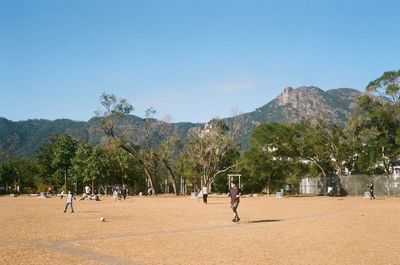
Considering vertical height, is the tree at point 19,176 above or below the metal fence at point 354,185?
above

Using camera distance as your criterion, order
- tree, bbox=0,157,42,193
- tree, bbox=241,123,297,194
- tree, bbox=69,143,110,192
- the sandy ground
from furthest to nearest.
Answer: tree, bbox=0,157,42,193
tree, bbox=69,143,110,192
tree, bbox=241,123,297,194
the sandy ground

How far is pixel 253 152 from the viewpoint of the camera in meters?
66.2

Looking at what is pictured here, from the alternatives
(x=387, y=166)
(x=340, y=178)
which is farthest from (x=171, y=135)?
(x=387, y=166)

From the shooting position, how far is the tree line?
5838cm

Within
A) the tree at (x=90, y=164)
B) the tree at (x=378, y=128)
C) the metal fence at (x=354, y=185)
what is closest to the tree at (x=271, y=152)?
the metal fence at (x=354, y=185)

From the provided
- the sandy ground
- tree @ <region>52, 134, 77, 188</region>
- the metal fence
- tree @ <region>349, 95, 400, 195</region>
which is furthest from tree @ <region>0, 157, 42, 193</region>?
the sandy ground

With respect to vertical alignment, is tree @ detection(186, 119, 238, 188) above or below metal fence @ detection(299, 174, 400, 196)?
above

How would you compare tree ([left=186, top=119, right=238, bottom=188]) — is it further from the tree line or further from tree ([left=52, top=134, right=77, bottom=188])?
tree ([left=52, top=134, right=77, bottom=188])

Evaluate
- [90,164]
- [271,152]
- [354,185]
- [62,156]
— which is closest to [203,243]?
[354,185]

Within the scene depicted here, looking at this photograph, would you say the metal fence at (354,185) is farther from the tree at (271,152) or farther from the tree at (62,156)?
the tree at (62,156)

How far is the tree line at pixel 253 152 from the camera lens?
58.4 meters

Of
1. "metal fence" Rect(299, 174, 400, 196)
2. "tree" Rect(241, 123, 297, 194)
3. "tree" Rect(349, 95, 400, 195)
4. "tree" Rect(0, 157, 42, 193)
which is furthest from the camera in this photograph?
"tree" Rect(0, 157, 42, 193)

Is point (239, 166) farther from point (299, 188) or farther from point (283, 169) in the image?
point (299, 188)

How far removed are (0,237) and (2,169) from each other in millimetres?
101341
